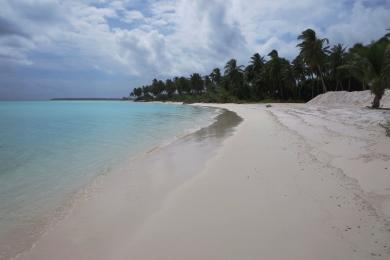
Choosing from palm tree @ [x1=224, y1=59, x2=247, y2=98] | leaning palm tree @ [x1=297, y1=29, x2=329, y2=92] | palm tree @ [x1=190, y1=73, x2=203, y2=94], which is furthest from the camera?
palm tree @ [x1=190, y1=73, x2=203, y2=94]

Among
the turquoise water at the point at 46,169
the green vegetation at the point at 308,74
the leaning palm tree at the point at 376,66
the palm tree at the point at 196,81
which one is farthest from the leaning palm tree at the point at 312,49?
the palm tree at the point at 196,81

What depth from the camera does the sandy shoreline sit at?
4.28 metres

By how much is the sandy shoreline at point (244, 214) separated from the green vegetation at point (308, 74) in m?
21.8

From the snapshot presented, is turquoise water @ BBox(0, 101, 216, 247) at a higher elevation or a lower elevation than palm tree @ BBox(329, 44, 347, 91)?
lower

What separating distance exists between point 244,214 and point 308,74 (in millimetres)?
62105

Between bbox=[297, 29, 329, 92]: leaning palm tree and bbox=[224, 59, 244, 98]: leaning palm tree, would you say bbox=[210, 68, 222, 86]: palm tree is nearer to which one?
bbox=[224, 59, 244, 98]: leaning palm tree

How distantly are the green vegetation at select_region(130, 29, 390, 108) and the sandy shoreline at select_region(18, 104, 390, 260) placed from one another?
21.8m

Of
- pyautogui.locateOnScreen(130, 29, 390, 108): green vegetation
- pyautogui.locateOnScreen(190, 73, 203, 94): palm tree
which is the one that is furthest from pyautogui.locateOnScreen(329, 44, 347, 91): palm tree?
pyautogui.locateOnScreen(190, 73, 203, 94): palm tree

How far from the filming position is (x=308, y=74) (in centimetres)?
6234

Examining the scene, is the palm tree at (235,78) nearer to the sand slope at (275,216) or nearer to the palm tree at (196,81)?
the palm tree at (196,81)

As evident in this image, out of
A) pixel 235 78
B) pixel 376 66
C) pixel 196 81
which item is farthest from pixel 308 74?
pixel 196 81

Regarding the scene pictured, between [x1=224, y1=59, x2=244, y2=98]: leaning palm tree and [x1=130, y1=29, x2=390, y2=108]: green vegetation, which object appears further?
[x1=224, y1=59, x2=244, y2=98]: leaning palm tree

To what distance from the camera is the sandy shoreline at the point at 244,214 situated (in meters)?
4.28

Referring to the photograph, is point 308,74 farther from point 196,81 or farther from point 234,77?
point 196,81
